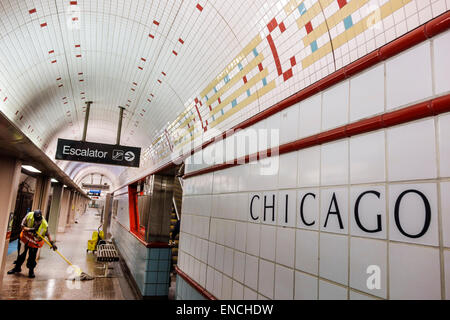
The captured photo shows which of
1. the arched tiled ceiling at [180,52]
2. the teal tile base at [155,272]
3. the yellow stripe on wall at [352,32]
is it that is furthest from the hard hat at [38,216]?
the yellow stripe on wall at [352,32]

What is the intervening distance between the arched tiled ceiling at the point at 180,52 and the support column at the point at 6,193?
80 cm

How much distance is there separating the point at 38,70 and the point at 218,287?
394cm

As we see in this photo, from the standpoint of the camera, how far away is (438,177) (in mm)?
1181

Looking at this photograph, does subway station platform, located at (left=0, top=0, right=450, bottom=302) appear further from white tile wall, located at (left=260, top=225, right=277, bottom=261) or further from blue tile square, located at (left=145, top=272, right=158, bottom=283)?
blue tile square, located at (left=145, top=272, right=158, bottom=283)

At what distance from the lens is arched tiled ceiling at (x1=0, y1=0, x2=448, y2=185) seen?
1.77 meters

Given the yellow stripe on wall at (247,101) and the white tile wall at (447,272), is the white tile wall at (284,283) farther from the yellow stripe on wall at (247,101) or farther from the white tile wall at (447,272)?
the yellow stripe on wall at (247,101)

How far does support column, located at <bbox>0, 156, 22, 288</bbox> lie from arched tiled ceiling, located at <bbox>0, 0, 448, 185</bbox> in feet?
2.63

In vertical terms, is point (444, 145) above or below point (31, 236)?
above

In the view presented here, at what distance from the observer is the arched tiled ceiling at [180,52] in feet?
5.80

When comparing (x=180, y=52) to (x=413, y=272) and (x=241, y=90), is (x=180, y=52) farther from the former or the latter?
(x=413, y=272)

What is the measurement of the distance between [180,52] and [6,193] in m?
5.13

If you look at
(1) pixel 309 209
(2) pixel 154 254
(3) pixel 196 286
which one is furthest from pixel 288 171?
(2) pixel 154 254

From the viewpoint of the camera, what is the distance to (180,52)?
3.62 meters
